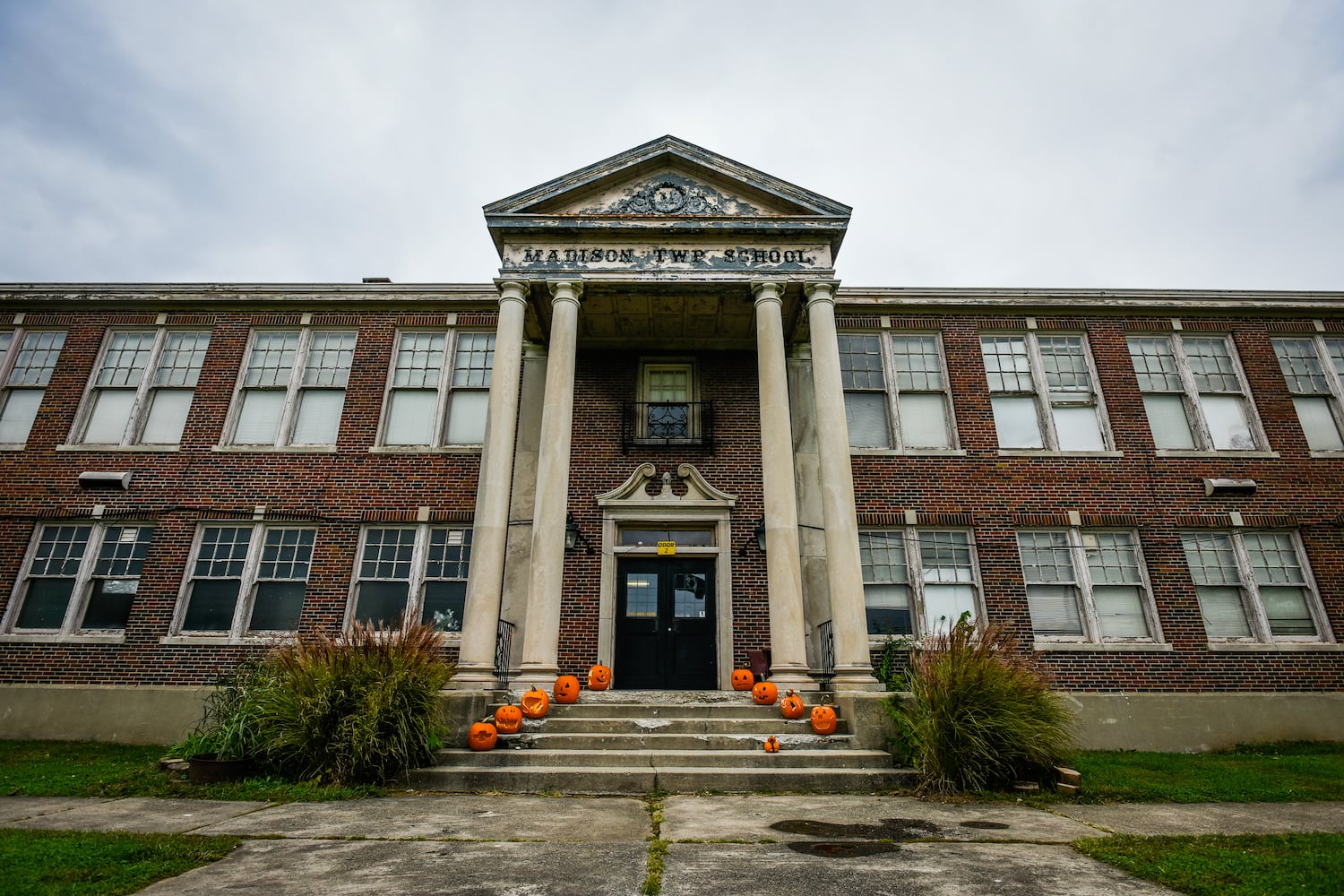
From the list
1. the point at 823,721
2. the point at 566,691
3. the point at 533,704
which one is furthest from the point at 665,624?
the point at 823,721

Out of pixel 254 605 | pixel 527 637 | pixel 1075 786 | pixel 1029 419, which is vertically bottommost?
pixel 1075 786

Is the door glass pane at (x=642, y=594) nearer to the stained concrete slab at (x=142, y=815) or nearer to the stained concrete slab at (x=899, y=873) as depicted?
the stained concrete slab at (x=142, y=815)

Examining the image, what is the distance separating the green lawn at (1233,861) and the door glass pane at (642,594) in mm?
7576

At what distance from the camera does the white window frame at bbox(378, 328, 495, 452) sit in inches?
486

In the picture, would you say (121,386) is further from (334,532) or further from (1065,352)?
(1065,352)

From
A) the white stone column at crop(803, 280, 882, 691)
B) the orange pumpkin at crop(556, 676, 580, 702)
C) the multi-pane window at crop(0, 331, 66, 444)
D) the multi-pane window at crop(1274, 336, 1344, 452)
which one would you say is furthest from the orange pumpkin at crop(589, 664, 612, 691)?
the multi-pane window at crop(1274, 336, 1344, 452)

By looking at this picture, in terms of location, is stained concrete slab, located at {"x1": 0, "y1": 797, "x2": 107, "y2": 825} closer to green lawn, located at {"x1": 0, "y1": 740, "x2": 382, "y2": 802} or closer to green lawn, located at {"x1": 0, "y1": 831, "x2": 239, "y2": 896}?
green lawn, located at {"x1": 0, "y1": 740, "x2": 382, "y2": 802}

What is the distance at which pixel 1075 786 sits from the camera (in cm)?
662

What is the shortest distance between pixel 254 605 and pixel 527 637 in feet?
19.1

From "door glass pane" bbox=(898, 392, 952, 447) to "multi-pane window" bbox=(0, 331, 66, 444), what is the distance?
15.2m

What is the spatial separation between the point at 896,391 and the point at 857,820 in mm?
8863

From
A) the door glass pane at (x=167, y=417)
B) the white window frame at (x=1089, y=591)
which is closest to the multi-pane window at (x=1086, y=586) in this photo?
the white window frame at (x=1089, y=591)

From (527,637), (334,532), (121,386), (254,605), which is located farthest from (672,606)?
(121,386)

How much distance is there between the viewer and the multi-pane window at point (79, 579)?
11.4 meters
